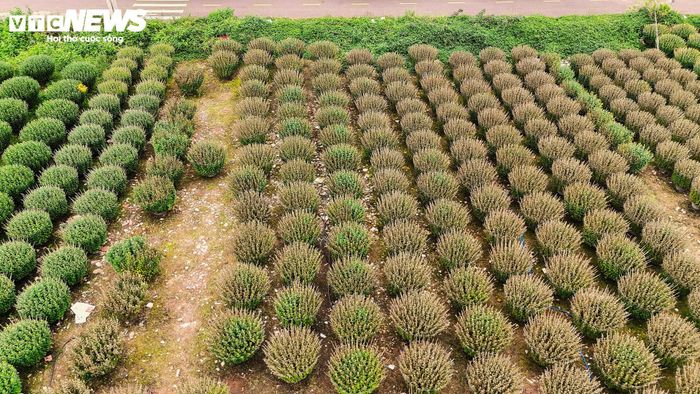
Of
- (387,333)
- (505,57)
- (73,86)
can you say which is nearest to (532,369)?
(387,333)

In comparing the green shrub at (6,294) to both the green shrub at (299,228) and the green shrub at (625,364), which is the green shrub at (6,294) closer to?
the green shrub at (299,228)

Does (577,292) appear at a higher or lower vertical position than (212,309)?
higher

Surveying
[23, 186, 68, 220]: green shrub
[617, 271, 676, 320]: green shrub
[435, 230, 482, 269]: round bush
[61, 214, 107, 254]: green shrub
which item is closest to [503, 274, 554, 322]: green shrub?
[435, 230, 482, 269]: round bush

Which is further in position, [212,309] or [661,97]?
[661,97]

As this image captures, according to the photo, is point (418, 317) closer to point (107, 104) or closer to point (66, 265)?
point (66, 265)

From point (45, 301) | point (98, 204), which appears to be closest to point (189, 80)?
point (98, 204)

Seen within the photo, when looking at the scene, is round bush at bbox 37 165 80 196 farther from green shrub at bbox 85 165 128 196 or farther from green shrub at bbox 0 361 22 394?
green shrub at bbox 0 361 22 394

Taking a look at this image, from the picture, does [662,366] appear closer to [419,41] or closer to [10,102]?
[419,41]
